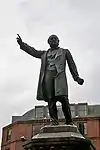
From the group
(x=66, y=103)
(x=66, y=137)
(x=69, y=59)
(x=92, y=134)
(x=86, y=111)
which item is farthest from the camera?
(x=86, y=111)

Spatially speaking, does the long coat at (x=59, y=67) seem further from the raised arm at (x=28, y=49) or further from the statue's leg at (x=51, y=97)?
the statue's leg at (x=51, y=97)

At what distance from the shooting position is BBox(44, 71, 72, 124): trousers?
9.31 m

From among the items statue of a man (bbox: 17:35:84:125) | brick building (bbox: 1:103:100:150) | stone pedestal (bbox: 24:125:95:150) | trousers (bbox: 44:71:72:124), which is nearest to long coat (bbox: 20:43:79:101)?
statue of a man (bbox: 17:35:84:125)

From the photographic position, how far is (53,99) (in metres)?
9.48

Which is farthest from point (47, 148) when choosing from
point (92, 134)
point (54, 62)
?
point (92, 134)

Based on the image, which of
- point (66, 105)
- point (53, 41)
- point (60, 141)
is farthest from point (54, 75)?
point (60, 141)

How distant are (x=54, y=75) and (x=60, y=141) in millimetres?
2001

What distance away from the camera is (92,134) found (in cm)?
6378

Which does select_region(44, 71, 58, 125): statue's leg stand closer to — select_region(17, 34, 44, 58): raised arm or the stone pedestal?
the stone pedestal

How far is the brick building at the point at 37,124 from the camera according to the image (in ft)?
209

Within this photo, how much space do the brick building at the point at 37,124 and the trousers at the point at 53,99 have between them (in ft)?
171

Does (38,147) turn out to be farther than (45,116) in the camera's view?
No

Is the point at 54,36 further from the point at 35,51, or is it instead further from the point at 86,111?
the point at 86,111

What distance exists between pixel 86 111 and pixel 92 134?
6836mm
